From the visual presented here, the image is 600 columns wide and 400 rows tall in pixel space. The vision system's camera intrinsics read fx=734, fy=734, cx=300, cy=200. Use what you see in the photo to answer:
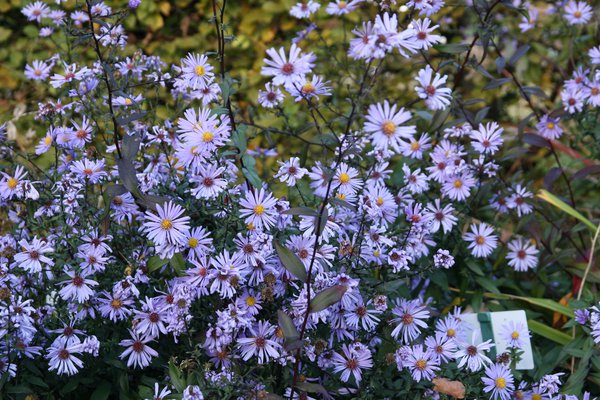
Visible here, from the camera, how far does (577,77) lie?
2146 mm

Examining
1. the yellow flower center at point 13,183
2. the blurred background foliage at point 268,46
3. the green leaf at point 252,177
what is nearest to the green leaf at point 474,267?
the green leaf at point 252,177

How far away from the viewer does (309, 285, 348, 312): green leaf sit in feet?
4.19

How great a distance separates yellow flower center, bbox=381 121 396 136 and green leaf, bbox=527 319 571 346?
953mm

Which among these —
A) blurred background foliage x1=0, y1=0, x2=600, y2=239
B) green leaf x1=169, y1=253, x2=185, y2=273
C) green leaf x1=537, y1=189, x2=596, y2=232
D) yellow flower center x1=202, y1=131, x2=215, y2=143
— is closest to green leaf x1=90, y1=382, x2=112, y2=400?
green leaf x1=169, y1=253, x2=185, y2=273

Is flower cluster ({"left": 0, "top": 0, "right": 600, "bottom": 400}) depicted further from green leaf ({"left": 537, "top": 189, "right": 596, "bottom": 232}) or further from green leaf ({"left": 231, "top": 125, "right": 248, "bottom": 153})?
green leaf ({"left": 537, "top": 189, "right": 596, "bottom": 232})

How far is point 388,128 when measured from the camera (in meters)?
1.20

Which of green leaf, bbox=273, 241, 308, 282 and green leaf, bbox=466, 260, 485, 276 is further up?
green leaf, bbox=466, 260, 485, 276

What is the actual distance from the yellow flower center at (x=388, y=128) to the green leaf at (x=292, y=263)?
286mm

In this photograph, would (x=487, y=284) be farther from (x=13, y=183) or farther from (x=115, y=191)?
(x=13, y=183)

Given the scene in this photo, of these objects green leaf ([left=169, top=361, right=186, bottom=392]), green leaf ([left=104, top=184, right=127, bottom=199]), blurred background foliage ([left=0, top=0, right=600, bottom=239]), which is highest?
blurred background foliage ([left=0, top=0, right=600, bottom=239])

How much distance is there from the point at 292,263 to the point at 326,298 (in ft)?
0.28

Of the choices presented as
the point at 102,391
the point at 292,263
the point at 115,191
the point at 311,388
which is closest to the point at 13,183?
the point at 115,191

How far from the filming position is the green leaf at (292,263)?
1294 mm

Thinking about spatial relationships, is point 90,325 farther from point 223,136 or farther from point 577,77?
point 577,77
